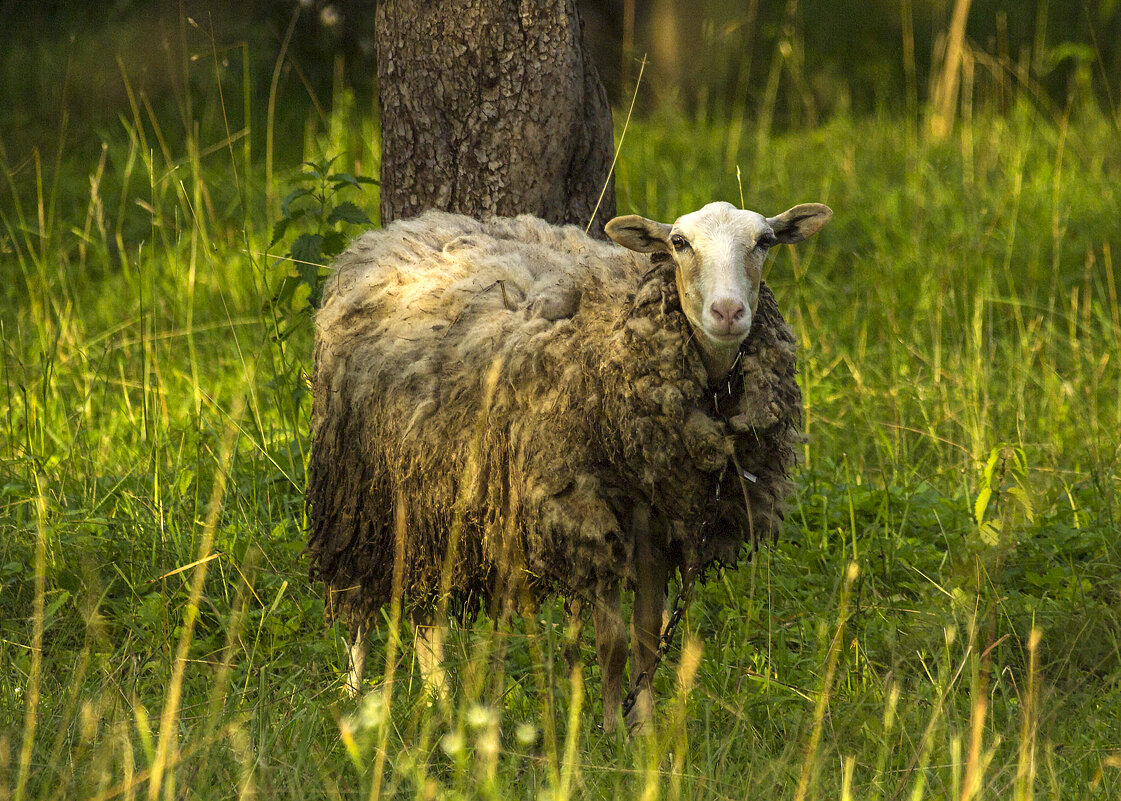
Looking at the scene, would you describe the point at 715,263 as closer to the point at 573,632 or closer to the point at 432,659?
the point at 573,632

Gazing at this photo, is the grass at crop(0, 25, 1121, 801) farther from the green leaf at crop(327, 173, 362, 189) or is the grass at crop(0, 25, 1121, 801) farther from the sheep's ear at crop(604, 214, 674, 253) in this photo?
the sheep's ear at crop(604, 214, 674, 253)

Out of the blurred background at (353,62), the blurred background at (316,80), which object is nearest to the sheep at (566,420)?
the blurred background at (316,80)

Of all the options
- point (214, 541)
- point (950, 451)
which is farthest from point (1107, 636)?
point (214, 541)

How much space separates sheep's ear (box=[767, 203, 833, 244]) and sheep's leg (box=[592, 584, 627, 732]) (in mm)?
1040

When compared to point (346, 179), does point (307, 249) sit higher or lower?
lower

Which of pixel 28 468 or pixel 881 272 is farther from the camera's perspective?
pixel 881 272

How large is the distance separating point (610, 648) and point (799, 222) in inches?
48.6

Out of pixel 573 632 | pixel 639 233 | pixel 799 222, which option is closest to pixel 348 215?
pixel 639 233

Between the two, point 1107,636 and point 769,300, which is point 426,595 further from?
point 1107,636

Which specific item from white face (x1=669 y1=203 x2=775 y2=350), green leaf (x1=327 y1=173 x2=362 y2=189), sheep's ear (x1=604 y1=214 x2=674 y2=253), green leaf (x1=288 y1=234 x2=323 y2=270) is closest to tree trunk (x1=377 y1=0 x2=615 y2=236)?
green leaf (x1=327 y1=173 x2=362 y2=189)

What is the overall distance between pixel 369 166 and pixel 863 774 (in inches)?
211

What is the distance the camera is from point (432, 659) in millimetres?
3516

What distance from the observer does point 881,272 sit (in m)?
6.34

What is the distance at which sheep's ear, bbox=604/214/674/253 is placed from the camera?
10.0 feet
